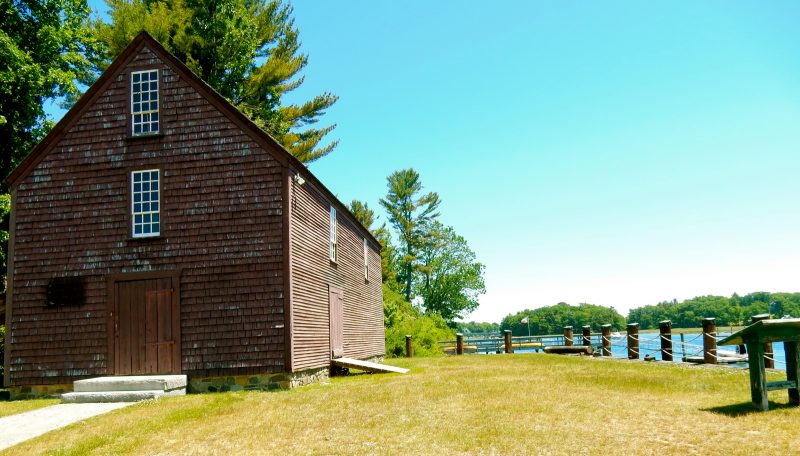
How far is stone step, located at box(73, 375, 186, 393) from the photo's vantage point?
15.2 meters

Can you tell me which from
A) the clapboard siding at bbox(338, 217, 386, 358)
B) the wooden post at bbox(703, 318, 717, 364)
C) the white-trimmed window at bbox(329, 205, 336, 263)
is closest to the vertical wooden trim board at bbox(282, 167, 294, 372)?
the white-trimmed window at bbox(329, 205, 336, 263)

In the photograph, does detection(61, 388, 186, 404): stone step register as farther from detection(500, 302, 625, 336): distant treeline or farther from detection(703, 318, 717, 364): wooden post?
detection(500, 302, 625, 336): distant treeline

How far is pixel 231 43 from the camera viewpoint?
33.5m

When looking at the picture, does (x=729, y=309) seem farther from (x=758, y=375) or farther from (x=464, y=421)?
(x=464, y=421)

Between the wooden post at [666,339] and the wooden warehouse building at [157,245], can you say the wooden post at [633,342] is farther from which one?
the wooden warehouse building at [157,245]

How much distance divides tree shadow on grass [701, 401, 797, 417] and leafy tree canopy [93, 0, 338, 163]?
29.7 metres

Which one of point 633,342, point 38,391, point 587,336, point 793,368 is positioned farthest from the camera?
point 587,336

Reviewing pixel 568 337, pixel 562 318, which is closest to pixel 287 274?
pixel 568 337

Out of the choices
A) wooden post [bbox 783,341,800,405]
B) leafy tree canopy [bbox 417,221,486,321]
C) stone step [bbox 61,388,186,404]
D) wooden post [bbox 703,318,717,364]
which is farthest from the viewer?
leafy tree canopy [bbox 417,221,486,321]

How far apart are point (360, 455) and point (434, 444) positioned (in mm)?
1082

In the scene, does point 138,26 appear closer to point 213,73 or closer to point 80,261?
point 213,73

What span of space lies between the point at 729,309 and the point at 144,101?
120 m

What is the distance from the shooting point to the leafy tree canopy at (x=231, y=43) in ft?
106

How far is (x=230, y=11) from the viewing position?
1321 inches
